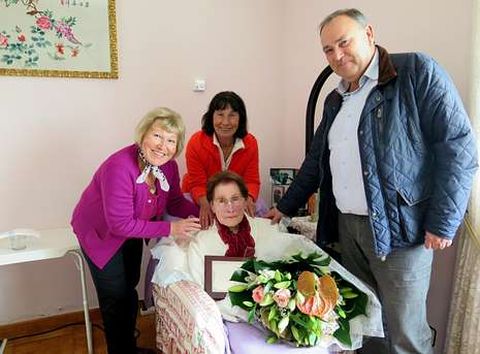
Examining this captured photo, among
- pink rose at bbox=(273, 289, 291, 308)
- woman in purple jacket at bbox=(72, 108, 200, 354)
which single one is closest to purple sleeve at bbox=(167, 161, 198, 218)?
woman in purple jacket at bbox=(72, 108, 200, 354)

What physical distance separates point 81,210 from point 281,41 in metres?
1.72

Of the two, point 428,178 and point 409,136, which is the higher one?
point 409,136

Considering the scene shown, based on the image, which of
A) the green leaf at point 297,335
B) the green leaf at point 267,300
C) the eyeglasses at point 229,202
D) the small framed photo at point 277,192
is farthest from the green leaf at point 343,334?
the small framed photo at point 277,192

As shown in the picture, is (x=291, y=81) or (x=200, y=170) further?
(x=291, y=81)

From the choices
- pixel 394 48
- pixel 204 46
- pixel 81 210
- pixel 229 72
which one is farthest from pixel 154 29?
pixel 394 48

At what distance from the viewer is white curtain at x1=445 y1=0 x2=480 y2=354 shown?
56.2 inches

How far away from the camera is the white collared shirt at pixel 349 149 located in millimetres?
1361

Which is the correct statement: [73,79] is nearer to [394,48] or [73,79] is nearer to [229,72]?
[229,72]

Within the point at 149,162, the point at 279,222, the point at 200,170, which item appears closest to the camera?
the point at 149,162

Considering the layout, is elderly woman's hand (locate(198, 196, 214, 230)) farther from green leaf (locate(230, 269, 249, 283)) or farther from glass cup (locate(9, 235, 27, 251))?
glass cup (locate(9, 235, 27, 251))

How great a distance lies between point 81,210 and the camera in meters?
1.71

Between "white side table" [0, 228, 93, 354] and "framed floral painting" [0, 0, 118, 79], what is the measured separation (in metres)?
0.83

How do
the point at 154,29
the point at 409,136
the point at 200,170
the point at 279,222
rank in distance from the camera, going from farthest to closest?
the point at 154,29
the point at 200,170
the point at 279,222
the point at 409,136

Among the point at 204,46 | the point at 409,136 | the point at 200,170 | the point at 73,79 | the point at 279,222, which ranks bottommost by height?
the point at 279,222
